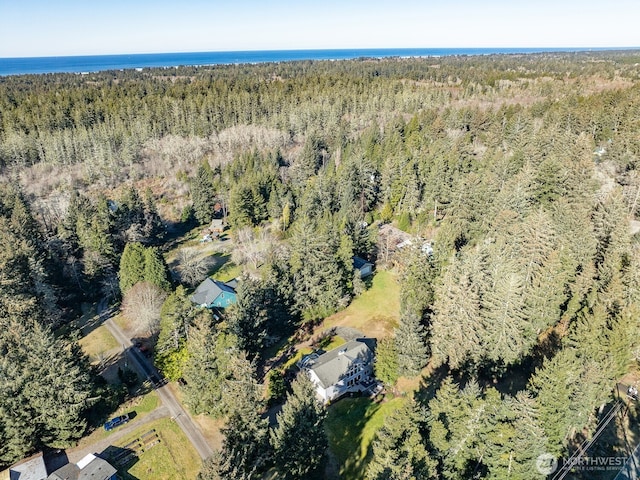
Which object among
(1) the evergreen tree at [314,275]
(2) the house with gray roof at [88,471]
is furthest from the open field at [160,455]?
(1) the evergreen tree at [314,275]

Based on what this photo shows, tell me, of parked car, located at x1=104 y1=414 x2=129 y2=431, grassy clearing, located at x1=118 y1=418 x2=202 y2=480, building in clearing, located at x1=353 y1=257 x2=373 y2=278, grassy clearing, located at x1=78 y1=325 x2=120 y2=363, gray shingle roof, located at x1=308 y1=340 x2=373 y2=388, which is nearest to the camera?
grassy clearing, located at x1=118 y1=418 x2=202 y2=480

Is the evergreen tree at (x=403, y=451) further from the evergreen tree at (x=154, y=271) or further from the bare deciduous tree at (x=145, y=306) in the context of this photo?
the evergreen tree at (x=154, y=271)

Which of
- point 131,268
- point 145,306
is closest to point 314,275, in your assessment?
point 145,306

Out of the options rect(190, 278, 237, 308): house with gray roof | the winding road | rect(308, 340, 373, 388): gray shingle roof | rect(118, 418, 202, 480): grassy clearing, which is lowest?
the winding road

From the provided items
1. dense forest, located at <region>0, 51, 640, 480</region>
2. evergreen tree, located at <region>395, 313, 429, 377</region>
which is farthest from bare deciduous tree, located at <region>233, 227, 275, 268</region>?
evergreen tree, located at <region>395, 313, 429, 377</region>

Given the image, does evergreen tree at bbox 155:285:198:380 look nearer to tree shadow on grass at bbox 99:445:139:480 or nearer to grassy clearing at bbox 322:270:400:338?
tree shadow on grass at bbox 99:445:139:480
